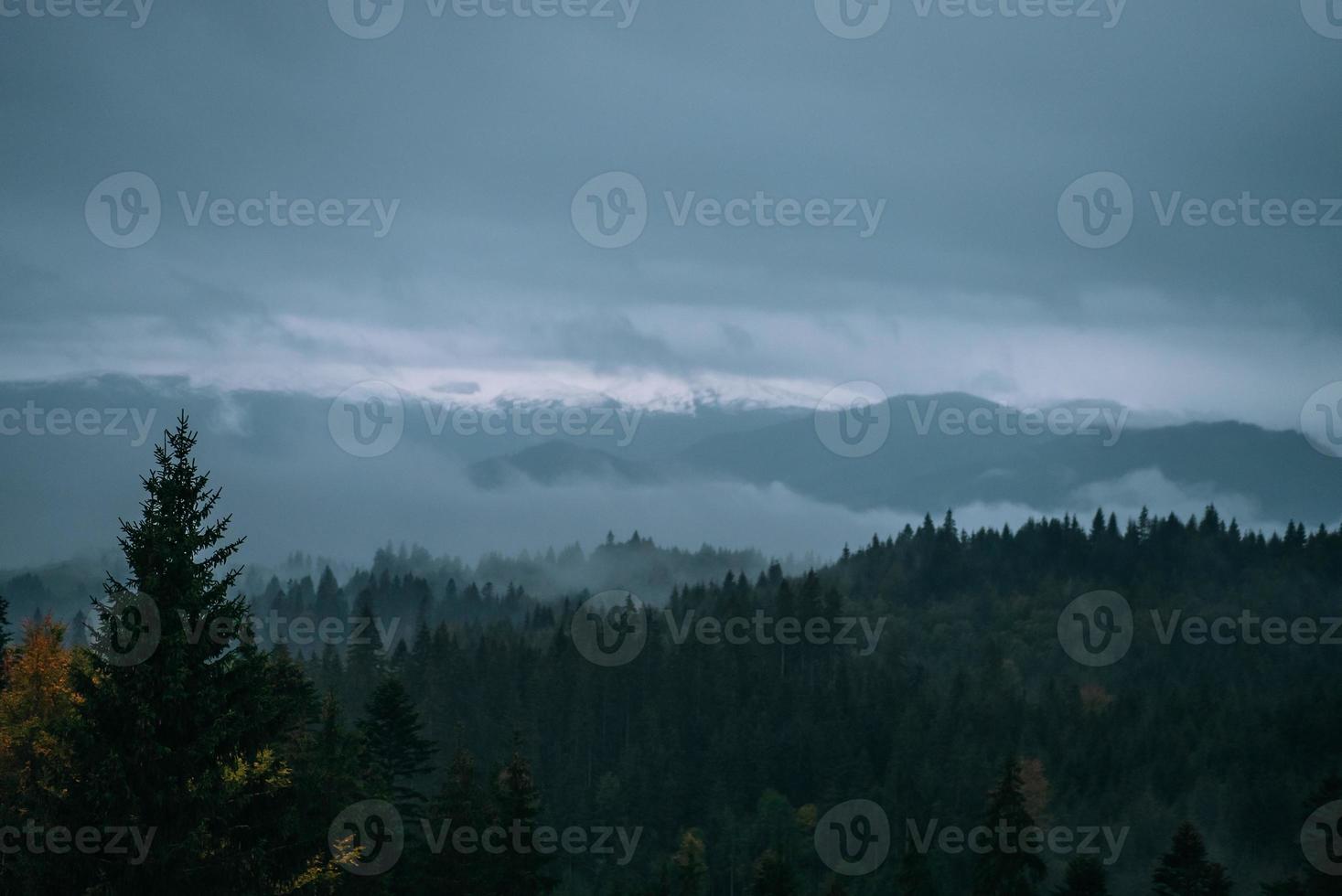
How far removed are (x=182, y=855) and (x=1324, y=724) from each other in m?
140

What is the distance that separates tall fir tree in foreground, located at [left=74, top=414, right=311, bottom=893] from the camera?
67.1 ft

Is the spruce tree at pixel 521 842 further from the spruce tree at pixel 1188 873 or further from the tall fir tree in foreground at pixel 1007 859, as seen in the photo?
the spruce tree at pixel 1188 873

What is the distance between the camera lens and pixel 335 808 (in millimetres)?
37062

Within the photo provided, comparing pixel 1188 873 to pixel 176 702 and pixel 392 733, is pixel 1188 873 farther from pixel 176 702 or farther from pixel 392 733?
pixel 176 702

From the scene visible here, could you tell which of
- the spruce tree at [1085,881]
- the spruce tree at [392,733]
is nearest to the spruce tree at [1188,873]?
the spruce tree at [1085,881]

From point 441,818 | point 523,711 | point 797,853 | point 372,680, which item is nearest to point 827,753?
point 797,853

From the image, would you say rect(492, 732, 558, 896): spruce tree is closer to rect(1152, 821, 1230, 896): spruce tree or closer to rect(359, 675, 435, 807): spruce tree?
rect(359, 675, 435, 807): spruce tree

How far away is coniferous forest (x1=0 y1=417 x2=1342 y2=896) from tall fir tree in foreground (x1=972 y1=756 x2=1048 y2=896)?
0.30 ft

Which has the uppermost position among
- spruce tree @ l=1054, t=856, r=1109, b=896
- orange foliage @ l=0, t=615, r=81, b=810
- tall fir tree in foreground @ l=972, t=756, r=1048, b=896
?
orange foliage @ l=0, t=615, r=81, b=810

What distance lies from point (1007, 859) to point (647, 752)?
9269cm

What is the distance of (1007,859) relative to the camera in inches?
1478

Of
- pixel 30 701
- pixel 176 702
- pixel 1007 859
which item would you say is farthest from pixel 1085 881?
pixel 30 701

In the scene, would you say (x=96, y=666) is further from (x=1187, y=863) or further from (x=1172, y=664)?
(x=1172, y=664)

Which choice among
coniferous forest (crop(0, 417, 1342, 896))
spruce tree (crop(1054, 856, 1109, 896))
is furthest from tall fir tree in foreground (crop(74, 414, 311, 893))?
spruce tree (crop(1054, 856, 1109, 896))
